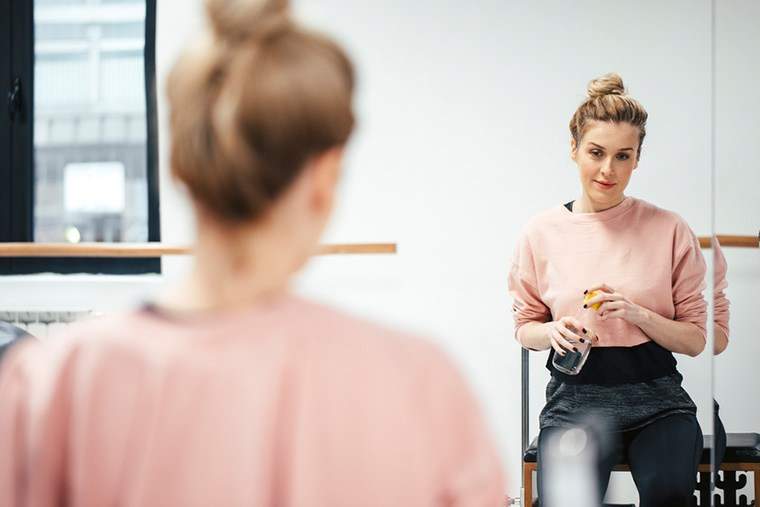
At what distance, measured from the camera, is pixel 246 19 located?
2.02 feet

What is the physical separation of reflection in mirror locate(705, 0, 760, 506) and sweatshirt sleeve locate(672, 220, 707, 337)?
20 centimetres

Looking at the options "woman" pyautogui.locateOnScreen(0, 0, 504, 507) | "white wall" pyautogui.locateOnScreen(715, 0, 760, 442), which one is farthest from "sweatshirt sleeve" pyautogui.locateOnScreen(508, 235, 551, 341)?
"woman" pyautogui.locateOnScreen(0, 0, 504, 507)

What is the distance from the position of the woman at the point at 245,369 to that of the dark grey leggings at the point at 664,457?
44.5 inches

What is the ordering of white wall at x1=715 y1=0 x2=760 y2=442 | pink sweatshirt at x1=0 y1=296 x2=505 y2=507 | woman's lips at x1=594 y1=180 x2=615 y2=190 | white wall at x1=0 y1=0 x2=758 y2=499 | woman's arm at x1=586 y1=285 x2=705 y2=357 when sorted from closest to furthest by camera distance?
pink sweatshirt at x1=0 y1=296 x2=505 y2=507 < white wall at x1=715 y1=0 x2=760 y2=442 < woman's arm at x1=586 y1=285 x2=705 y2=357 < woman's lips at x1=594 y1=180 x2=615 y2=190 < white wall at x1=0 y1=0 x2=758 y2=499

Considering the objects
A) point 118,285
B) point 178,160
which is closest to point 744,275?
point 178,160

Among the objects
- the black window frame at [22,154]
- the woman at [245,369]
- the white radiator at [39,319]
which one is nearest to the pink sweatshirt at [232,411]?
the woman at [245,369]

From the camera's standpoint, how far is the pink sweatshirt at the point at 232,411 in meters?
0.59

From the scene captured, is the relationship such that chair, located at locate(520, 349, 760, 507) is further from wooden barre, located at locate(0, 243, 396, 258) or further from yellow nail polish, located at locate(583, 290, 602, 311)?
wooden barre, located at locate(0, 243, 396, 258)

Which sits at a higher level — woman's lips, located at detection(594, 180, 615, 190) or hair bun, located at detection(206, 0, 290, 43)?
hair bun, located at detection(206, 0, 290, 43)

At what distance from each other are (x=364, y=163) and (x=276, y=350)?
2.25 metres

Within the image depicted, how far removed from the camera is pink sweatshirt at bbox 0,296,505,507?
59 cm

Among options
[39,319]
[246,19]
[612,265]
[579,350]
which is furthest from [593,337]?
[39,319]

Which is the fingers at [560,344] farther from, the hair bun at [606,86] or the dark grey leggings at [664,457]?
the hair bun at [606,86]

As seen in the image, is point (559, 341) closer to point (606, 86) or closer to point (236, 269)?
point (606, 86)
